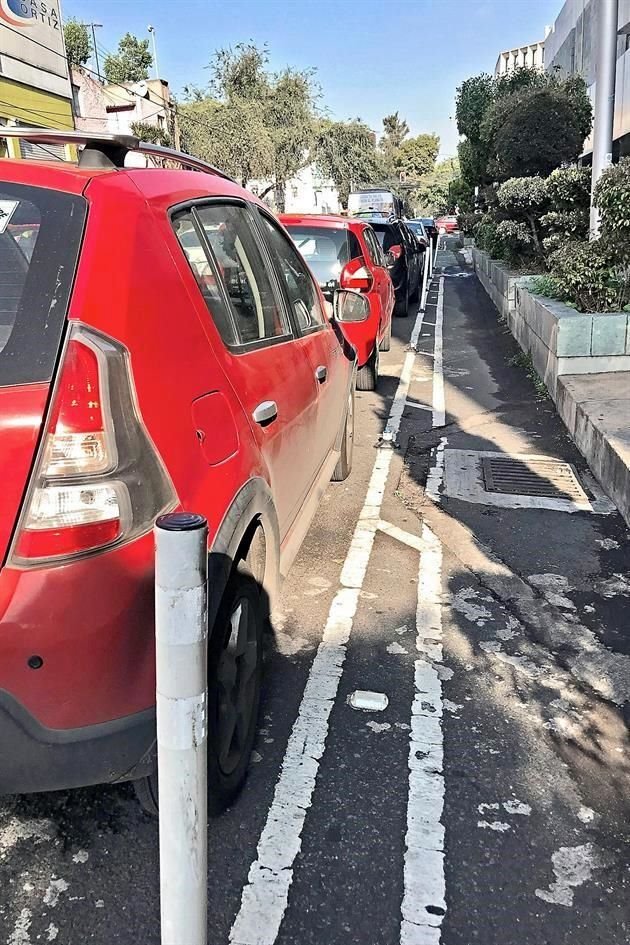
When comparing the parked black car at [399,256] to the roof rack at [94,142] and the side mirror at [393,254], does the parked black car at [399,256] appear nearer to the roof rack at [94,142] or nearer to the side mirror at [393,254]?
the side mirror at [393,254]

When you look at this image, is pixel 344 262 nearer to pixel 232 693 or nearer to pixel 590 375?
pixel 590 375

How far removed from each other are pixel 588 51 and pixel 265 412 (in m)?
31.6

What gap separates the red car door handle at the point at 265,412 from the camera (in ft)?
8.88

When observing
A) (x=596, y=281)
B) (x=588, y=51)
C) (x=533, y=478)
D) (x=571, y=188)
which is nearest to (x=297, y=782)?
(x=533, y=478)

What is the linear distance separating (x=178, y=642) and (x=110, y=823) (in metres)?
1.40

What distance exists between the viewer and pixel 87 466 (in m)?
1.83

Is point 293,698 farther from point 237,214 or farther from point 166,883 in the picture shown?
point 237,214

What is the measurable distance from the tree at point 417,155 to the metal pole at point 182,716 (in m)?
109

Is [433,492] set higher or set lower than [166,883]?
lower

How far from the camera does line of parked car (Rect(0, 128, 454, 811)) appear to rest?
181cm

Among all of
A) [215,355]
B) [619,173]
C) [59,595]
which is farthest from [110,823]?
[619,173]

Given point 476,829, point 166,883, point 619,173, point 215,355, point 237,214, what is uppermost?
point 619,173

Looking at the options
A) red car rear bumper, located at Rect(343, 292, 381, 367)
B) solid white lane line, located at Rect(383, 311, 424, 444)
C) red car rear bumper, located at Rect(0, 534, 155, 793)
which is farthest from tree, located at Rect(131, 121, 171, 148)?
red car rear bumper, located at Rect(0, 534, 155, 793)

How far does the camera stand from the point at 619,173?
27.3ft
